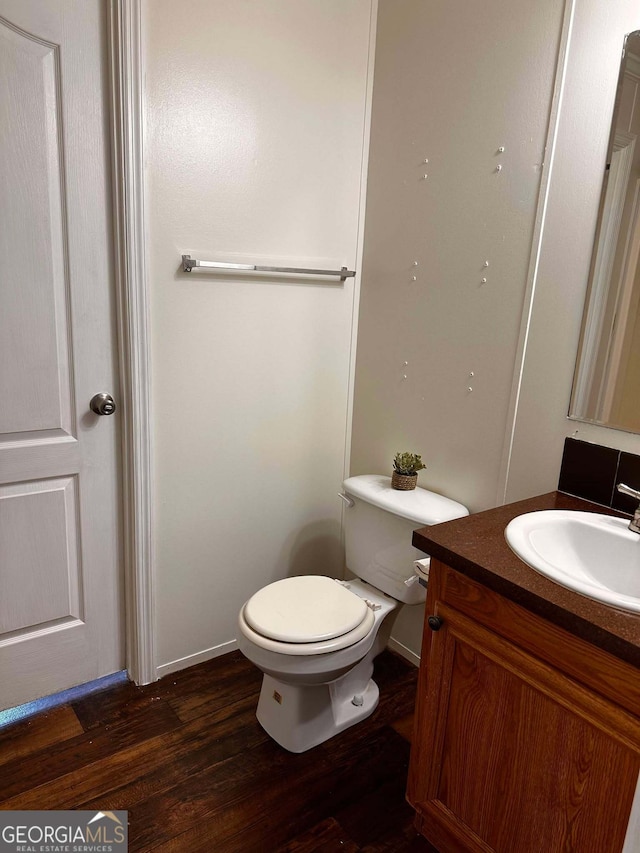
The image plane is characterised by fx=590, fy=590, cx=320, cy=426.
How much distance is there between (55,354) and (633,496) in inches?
60.5

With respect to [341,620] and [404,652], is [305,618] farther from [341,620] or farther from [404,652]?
[404,652]

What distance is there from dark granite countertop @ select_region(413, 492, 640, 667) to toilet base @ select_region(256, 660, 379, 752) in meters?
0.71

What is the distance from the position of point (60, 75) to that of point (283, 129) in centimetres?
66

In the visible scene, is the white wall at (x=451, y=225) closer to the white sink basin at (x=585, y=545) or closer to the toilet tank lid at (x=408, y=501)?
the toilet tank lid at (x=408, y=501)

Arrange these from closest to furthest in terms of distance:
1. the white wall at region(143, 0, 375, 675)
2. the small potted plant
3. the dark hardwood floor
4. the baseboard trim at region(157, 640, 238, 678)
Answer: the dark hardwood floor → the white wall at region(143, 0, 375, 675) → the small potted plant → the baseboard trim at region(157, 640, 238, 678)

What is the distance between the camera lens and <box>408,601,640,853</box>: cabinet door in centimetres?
100

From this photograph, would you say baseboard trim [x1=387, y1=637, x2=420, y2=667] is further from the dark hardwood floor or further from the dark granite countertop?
the dark granite countertop

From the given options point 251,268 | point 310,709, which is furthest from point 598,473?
point 251,268

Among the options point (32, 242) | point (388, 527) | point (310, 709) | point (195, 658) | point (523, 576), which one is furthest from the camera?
point (195, 658)

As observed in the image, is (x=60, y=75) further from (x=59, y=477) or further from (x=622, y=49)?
(x=622, y=49)

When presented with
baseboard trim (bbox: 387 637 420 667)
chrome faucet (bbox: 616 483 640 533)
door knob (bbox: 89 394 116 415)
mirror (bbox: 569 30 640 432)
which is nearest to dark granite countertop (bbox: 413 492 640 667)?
chrome faucet (bbox: 616 483 640 533)

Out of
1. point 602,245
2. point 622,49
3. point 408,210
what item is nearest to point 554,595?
point 602,245

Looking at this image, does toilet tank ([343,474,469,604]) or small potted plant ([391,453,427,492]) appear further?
small potted plant ([391,453,427,492])

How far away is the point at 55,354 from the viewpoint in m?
1.68
